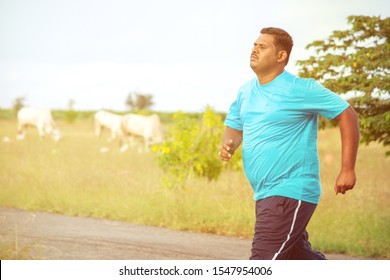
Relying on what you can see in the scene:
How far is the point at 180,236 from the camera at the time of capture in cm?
714

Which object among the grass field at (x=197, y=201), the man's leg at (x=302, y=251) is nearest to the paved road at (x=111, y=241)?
the grass field at (x=197, y=201)

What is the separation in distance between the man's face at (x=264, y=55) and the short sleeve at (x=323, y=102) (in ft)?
0.95

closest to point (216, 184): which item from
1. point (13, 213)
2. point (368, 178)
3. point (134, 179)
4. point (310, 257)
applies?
point (134, 179)

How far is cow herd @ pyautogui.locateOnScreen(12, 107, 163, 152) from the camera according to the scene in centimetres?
2292

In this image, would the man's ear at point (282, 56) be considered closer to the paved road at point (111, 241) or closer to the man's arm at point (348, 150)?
the man's arm at point (348, 150)

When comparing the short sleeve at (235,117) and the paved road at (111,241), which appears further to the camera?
the paved road at (111,241)

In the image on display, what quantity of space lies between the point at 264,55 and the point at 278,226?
102 centimetres

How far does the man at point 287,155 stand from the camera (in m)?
3.64

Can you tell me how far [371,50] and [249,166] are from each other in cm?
414

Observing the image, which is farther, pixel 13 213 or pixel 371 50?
pixel 13 213

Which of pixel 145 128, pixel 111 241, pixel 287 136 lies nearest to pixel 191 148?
pixel 111 241

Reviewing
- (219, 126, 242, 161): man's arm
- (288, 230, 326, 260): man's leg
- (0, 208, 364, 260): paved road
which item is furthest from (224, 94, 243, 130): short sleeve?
(0, 208, 364, 260): paved road

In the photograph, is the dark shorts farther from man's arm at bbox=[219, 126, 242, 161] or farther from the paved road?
the paved road
